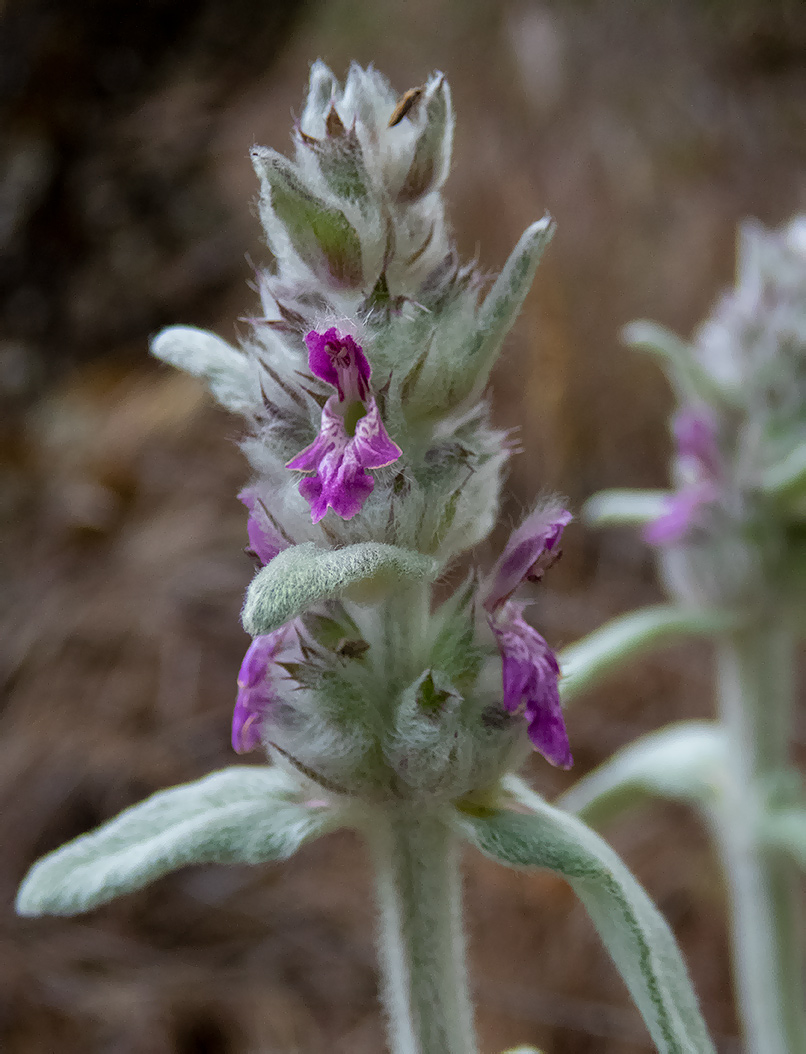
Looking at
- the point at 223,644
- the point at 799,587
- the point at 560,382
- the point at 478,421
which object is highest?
the point at 560,382

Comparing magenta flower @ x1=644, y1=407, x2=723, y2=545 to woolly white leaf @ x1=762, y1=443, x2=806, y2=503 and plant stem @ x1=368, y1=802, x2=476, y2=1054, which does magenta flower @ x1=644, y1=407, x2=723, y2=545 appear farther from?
plant stem @ x1=368, y1=802, x2=476, y2=1054

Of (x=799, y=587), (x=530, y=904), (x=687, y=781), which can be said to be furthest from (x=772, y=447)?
(x=530, y=904)

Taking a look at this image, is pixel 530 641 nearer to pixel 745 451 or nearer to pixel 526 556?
pixel 526 556

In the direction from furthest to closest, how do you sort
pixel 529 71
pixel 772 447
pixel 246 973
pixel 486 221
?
pixel 529 71
pixel 486 221
pixel 246 973
pixel 772 447

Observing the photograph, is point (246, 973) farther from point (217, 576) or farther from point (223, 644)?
point (217, 576)

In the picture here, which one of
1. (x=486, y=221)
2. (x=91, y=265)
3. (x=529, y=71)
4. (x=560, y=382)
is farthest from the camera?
(x=529, y=71)

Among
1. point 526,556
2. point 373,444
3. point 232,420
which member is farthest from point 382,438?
point 232,420

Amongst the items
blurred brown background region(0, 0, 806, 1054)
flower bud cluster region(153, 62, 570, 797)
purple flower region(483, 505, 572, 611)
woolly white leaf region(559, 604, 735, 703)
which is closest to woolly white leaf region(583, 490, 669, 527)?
woolly white leaf region(559, 604, 735, 703)
